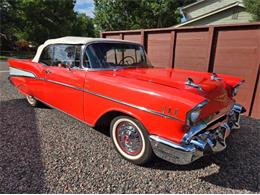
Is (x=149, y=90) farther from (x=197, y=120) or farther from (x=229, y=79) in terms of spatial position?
(x=229, y=79)

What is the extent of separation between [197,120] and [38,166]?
2.03 m

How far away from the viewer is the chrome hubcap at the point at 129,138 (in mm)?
2424

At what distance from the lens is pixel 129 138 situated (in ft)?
8.22

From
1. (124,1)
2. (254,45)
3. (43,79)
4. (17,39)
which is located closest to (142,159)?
(43,79)

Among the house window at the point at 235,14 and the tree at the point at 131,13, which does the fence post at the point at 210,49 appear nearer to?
the house window at the point at 235,14

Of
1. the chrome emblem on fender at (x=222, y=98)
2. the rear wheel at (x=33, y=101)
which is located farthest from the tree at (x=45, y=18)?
the chrome emblem on fender at (x=222, y=98)

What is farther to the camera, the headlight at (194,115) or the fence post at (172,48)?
the fence post at (172,48)

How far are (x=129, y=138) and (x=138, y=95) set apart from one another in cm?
68

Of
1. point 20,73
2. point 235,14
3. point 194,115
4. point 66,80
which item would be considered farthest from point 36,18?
point 194,115

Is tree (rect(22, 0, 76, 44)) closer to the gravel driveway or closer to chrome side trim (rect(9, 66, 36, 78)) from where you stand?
chrome side trim (rect(9, 66, 36, 78))

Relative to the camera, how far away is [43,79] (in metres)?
3.56

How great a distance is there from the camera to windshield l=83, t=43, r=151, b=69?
114 inches

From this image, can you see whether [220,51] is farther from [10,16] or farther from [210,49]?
[10,16]

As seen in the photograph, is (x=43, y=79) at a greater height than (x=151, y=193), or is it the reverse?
(x=43, y=79)
